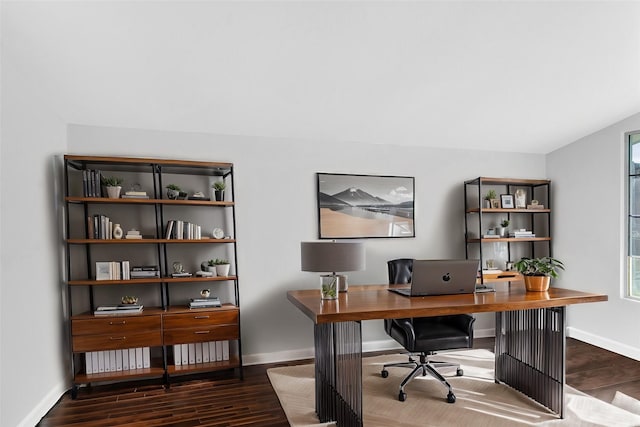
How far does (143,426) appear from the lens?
9.18ft

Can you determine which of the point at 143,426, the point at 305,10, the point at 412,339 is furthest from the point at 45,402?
the point at 305,10

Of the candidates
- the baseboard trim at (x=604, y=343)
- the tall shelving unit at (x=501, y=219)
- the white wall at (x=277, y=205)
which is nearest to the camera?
the white wall at (x=277, y=205)

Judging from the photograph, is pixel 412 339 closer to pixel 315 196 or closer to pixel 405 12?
pixel 315 196

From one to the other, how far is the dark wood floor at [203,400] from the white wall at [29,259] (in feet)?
0.89

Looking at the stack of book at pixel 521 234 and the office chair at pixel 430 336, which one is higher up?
the stack of book at pixel 521 234

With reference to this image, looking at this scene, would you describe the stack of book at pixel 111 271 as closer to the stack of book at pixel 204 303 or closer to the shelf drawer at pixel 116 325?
the shelf drawer at pixel 116 325

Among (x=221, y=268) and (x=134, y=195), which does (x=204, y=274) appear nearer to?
(x=221, y=268)

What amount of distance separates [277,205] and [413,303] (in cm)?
197

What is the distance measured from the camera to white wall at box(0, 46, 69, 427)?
8.15 ft

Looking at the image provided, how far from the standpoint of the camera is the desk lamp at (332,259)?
2658 millimetres

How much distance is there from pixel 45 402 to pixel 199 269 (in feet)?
4.93

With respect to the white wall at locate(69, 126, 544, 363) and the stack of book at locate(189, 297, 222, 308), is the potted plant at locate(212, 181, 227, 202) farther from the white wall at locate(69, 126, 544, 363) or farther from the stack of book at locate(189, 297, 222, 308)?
the stack of book at locate(189, 297, 222, 308)

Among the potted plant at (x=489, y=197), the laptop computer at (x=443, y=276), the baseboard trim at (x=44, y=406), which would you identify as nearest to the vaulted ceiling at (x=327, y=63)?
the potted plant at (x=489, y=197)

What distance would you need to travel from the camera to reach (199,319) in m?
3.54
